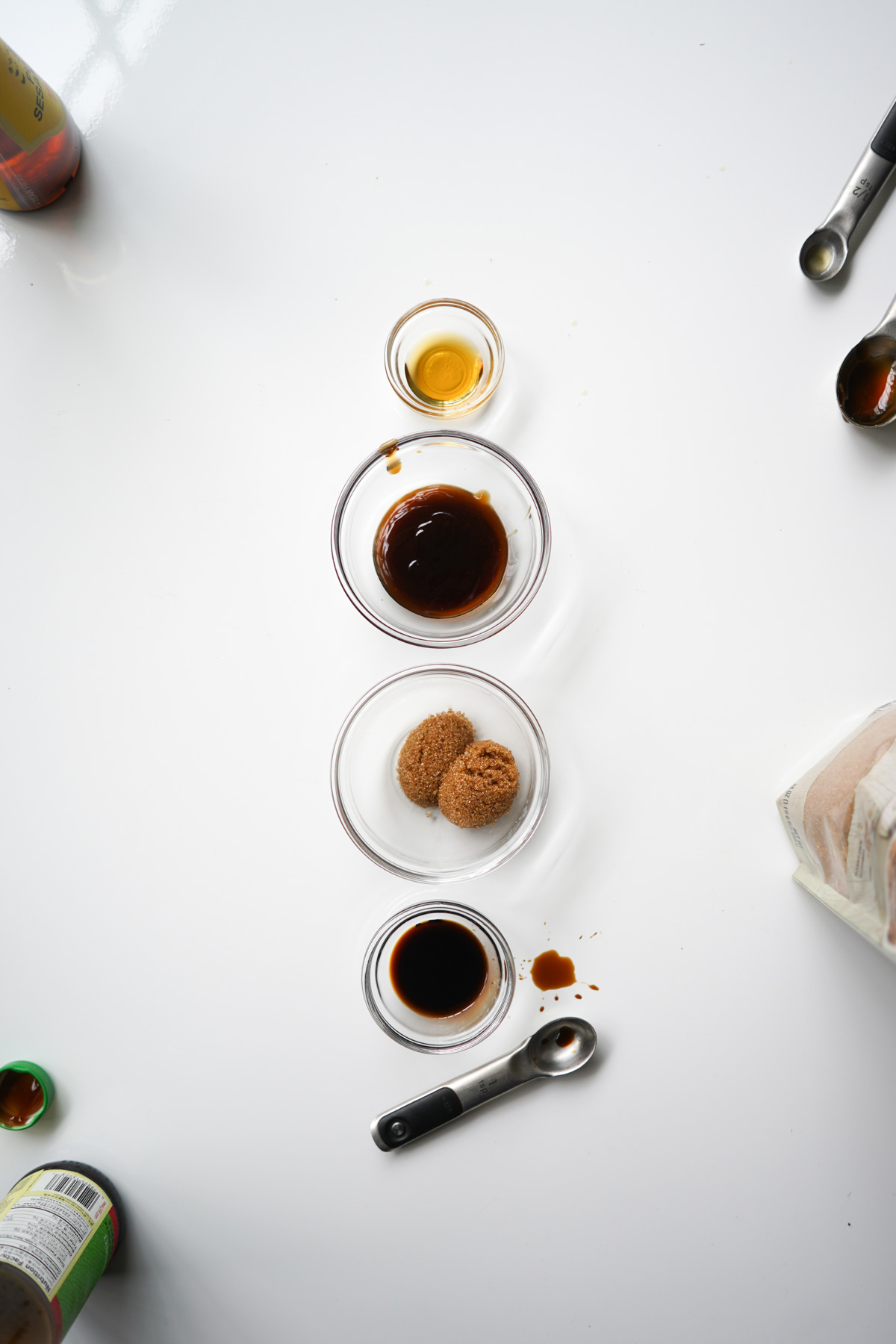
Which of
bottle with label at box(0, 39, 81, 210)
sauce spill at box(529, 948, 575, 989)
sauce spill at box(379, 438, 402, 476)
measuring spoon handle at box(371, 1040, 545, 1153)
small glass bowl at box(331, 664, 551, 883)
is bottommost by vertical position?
measuring spoon handle at box(371, 1040, 545, 1153)

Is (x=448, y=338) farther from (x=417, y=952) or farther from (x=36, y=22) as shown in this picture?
(x=417, y=952)

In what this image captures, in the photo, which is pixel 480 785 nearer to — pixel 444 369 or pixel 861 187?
pixel 444 369

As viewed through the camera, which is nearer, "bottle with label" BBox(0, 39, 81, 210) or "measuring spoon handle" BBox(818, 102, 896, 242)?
"bottle with label" BBox(0, 39, 81, 210)

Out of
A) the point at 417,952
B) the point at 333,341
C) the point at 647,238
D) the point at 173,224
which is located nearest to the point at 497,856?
the point at 417,952

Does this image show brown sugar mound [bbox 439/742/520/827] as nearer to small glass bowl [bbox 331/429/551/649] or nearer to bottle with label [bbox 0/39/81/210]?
small glass bowl [bbox 331/429/551/649]

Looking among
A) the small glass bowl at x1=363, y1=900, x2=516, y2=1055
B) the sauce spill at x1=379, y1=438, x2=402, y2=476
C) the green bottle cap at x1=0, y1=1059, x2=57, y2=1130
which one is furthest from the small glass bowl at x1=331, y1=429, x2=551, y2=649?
the green bottle cap at x1=0, y1=1059, x2=57, y2=1130

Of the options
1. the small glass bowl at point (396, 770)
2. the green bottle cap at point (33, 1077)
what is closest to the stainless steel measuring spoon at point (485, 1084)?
the small glass bowl at point (396, 770)
